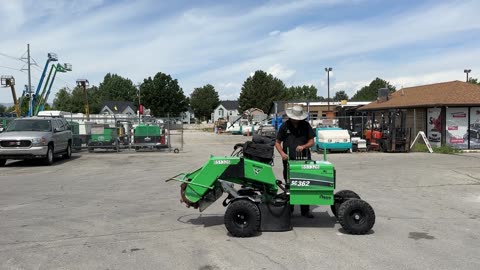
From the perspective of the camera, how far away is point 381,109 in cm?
3241

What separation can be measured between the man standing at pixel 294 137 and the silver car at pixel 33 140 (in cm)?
1252

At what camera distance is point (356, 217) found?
6871 mm

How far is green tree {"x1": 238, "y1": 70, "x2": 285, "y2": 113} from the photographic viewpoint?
98375 millimetres

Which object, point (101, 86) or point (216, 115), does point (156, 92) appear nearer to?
point (216, 115)

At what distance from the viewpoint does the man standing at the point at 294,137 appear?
755 cm

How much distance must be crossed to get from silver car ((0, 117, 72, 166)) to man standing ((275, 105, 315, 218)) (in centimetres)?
1252

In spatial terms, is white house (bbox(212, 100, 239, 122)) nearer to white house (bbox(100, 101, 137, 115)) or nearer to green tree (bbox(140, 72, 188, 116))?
white house (bbox(100, 101, 137, 115))

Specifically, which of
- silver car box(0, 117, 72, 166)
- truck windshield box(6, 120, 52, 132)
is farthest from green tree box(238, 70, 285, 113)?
truck windshield box(6, 120, 52, 132)

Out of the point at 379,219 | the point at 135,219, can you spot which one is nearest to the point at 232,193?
the point at 135,219

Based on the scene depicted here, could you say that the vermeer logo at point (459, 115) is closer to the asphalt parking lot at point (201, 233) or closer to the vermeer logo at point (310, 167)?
the asphalt parking lot at point (201, 233)

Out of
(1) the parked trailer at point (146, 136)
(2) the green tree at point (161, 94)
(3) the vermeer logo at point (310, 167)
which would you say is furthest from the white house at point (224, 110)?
(3) the vermeer logo at point (310, 167)

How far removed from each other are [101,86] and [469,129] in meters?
147

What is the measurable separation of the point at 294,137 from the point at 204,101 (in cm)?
13370

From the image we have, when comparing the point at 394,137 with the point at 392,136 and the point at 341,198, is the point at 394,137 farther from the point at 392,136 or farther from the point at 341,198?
the point at 341,198
